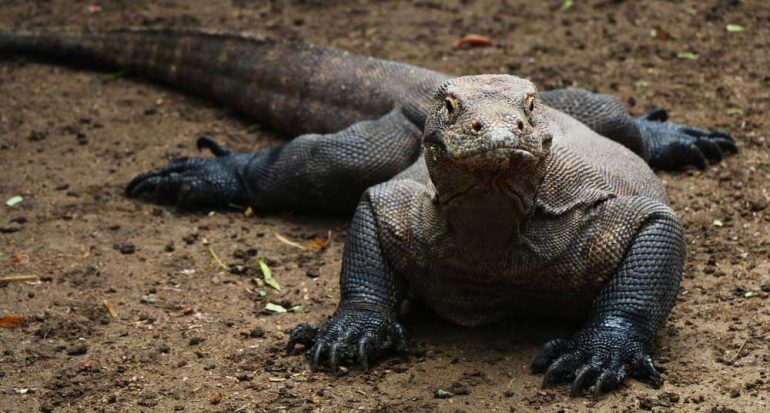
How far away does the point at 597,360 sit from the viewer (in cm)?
488

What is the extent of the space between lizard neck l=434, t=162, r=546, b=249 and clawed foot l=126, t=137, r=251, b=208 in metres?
2.43

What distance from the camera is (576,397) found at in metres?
4.78

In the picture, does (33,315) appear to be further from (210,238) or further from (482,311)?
(482,311)

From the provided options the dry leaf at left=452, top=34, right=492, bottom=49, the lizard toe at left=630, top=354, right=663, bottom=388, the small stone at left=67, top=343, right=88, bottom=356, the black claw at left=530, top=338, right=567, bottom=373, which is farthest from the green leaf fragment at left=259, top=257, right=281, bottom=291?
the dry leaf at left=452, top=34, right=492, bottom=49

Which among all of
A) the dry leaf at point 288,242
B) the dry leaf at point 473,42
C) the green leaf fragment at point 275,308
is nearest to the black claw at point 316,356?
the green leaf fragment at point 275,308

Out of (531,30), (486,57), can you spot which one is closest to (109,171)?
(486,57)

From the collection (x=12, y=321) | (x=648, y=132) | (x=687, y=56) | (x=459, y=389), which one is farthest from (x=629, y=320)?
(x=687, y=56)

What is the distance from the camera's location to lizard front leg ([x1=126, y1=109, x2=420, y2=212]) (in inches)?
268

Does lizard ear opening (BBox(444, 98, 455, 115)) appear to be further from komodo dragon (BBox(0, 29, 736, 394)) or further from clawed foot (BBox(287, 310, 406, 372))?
clawed foot (BBox(287, 310, 406, 372))

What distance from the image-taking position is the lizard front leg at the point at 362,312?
519 centimetres

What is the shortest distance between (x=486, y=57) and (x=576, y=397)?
4.94 m

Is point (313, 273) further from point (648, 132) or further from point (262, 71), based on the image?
point (648, 132)

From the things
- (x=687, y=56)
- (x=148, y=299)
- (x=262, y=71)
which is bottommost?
(x=148, y=299)

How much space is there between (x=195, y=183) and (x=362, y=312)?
2182 millimetres
